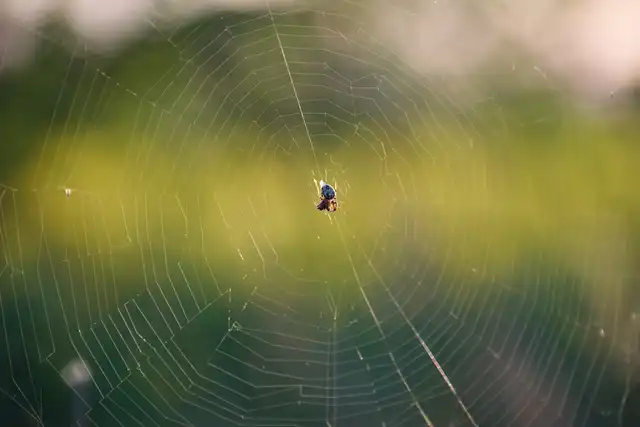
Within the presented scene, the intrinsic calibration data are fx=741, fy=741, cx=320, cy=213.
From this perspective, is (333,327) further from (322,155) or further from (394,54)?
(394,54)

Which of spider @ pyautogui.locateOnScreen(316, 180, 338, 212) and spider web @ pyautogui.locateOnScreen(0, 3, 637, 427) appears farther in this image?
spider web @ pyautogui.locateOnScreen(0, 3, 637, 427)

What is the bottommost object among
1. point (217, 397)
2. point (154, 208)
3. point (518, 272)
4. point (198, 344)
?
point (217, 397)

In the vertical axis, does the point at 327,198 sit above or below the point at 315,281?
above

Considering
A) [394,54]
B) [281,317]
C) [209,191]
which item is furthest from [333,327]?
[394,54]

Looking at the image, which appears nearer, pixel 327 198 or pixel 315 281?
pixel 327 198
